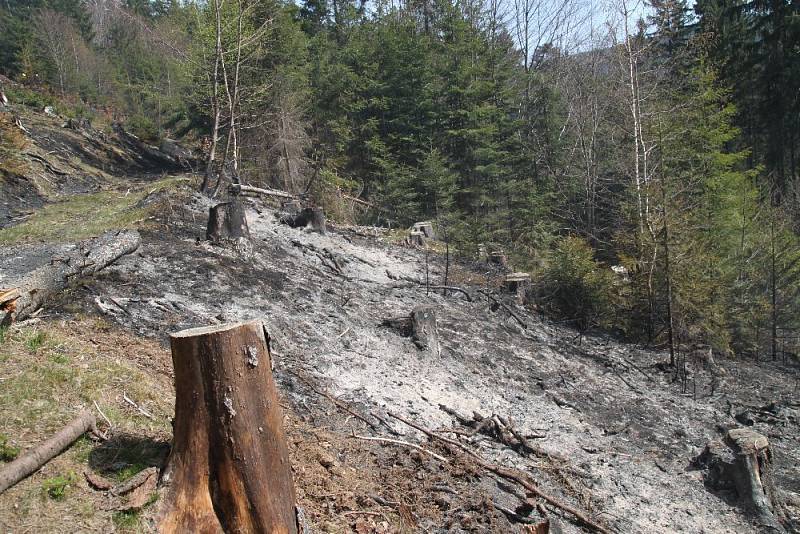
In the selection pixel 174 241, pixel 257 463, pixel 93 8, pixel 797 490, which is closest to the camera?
pixel 257 463

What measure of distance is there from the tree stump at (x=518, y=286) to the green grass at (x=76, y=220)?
7.64m

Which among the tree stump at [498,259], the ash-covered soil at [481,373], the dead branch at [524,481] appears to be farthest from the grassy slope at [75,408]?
the tree stump at [498,259]

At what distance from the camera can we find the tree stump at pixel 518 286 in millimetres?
11516

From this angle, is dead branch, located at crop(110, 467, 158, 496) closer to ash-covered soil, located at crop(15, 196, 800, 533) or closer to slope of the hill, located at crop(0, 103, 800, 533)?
slope of the hill, located at crop(0, 103, 800, 533)

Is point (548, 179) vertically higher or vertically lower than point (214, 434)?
higher

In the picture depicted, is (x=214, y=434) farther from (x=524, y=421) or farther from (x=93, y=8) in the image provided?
(x=93, y=8)

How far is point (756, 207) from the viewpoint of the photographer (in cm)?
1605

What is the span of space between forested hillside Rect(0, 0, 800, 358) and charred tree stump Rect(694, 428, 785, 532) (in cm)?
577

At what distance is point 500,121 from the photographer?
910 inches

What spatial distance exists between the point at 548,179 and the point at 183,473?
22.5 metres

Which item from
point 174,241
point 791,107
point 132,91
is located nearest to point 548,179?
point 791,107

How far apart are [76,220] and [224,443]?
34.4ft

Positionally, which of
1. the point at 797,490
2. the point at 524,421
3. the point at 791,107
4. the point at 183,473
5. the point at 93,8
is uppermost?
the point at 93,8

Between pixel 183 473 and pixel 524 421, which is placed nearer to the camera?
pixel 183 473
